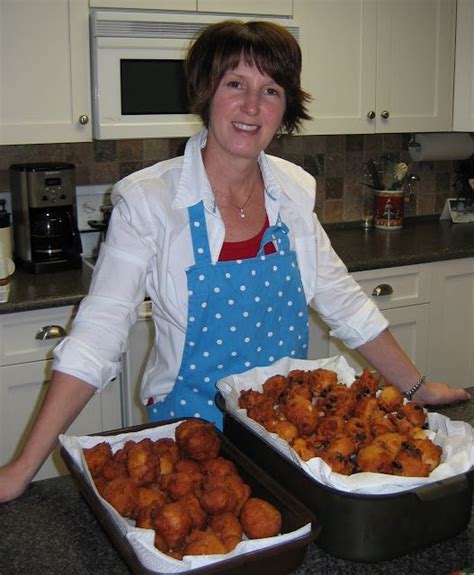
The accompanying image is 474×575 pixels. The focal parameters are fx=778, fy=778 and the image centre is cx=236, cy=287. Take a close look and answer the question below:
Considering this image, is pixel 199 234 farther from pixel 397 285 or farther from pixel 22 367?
pixel 397 285

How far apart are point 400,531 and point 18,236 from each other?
6.44 ft

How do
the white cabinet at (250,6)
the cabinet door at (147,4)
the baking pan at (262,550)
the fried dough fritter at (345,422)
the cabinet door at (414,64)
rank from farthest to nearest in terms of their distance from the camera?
the cabinet door at (414,64), the white cabinet at (250,6), the cabinet door at (147,4), the fried dough fritter at (345,422), the baking pan at (262,550)

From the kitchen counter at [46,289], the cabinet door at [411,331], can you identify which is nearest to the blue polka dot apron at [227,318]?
the kitchen counter at [46,289]

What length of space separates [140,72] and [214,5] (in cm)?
36

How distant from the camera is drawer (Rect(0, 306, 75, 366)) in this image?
2.32 metres

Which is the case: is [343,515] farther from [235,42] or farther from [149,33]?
[149,33]

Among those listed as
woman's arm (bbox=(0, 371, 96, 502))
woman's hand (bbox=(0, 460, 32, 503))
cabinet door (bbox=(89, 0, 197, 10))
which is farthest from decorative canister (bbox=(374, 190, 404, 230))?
woman's hand (bbox=(0, 460, 32, 503))

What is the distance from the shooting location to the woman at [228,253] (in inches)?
58.5

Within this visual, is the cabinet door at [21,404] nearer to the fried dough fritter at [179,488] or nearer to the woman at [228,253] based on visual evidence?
the woman at [228,253]

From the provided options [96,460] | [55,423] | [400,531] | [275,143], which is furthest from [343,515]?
[275,143]

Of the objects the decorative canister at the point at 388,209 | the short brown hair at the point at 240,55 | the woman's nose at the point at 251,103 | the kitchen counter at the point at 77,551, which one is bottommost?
the kitchen counter at the point at 77,551

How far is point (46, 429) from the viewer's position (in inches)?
48.4

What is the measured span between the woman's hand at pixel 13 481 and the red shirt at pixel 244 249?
579 mm

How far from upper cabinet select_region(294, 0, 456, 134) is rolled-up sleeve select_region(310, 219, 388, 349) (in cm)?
139
